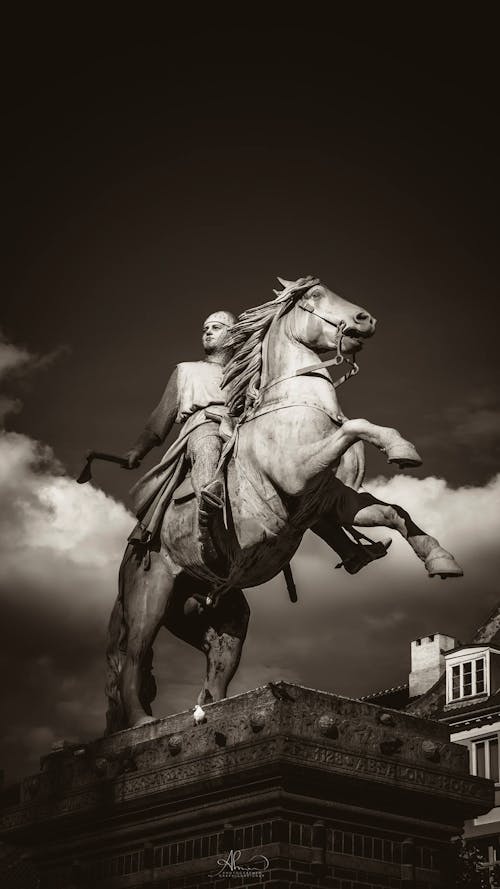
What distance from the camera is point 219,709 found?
12.6 m

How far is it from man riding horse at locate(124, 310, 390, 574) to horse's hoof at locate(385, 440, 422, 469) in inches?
63.5

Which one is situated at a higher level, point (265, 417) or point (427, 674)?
point (427, 674)

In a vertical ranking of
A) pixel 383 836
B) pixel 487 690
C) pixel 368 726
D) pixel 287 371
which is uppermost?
pixel 487 690

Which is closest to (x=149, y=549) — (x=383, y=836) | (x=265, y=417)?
(x=265, y=417)

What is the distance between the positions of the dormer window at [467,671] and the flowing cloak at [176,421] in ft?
99.4

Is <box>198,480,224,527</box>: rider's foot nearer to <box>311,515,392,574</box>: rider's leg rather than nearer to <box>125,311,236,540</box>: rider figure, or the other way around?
<box>125,311,236,540</box>: rider figure

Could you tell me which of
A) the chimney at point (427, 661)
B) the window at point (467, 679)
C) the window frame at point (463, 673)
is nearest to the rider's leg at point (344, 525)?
the window frame at point (463, 673)

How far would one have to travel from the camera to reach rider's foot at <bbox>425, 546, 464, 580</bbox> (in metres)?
12.3

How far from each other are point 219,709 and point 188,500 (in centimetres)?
246

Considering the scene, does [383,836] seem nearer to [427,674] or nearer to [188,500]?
[188,500]

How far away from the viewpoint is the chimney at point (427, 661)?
5044 centimetres

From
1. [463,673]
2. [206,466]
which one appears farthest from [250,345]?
[463,673]

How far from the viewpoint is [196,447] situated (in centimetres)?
1402

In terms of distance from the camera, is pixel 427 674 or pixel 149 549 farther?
pixel 427 674
